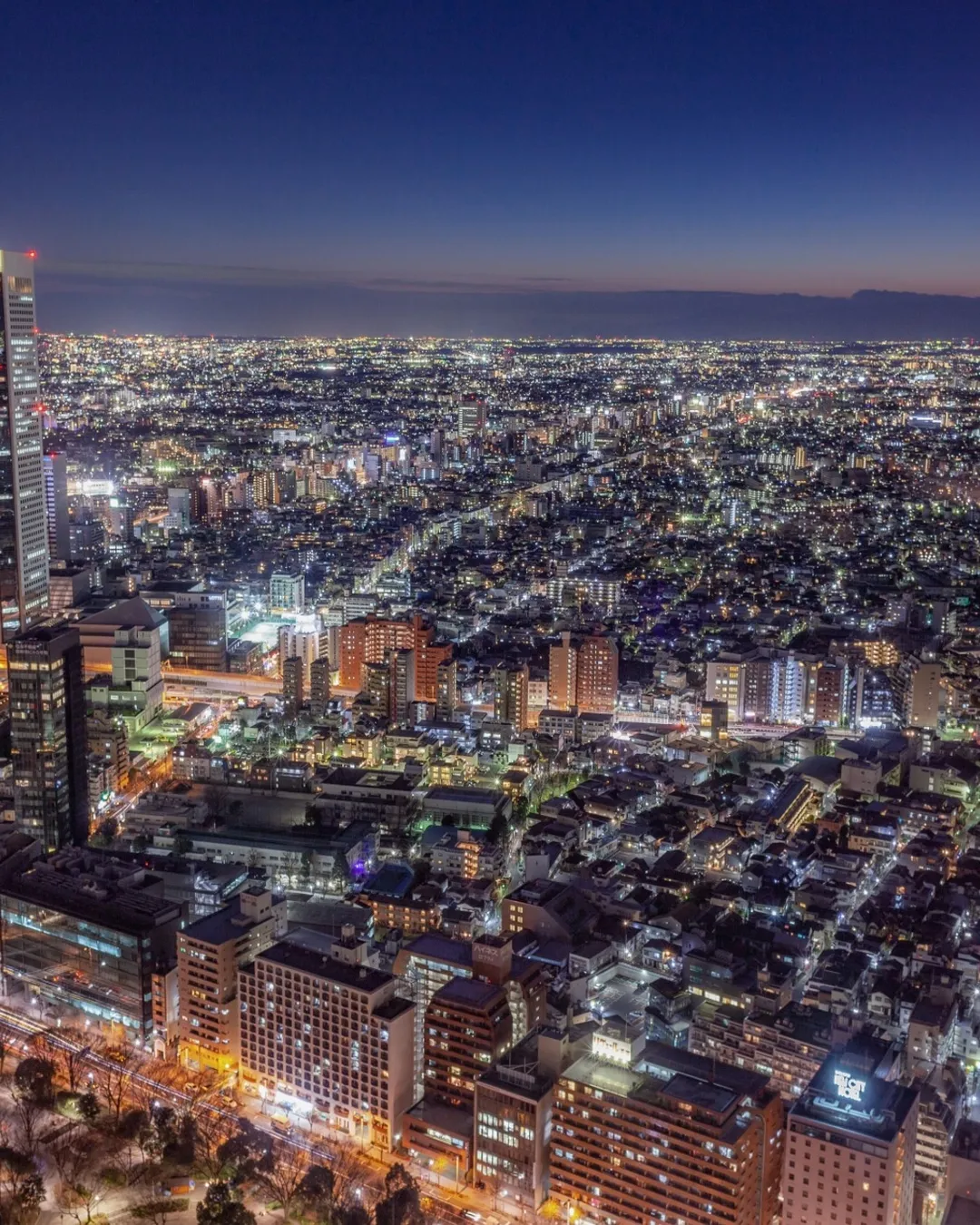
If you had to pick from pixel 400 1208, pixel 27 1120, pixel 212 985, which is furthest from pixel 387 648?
pixel 400 1208

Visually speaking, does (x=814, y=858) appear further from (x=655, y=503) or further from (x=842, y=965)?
(x=655, y=503)

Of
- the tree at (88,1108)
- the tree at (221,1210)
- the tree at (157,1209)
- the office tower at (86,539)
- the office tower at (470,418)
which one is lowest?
the tree at (157,1209)

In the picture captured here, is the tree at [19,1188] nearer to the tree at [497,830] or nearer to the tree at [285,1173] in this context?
the tree at [285,1173]

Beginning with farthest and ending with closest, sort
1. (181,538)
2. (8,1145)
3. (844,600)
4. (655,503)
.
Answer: (655,503), (181,538), (844,600), (8,1145)

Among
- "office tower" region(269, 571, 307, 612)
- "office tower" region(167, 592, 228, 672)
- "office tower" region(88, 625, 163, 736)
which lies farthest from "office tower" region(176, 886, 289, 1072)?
"office tower" region(269, 571, 307, 612)

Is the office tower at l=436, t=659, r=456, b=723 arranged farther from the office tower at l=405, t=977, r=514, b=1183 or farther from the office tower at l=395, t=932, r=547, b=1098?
the office tower at l=405, t=977, r=514, b=1183

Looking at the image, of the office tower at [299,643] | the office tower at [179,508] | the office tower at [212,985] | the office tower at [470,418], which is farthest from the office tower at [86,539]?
the office tower at [470,418]

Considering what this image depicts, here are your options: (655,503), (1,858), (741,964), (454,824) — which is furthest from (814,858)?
(655,503)
